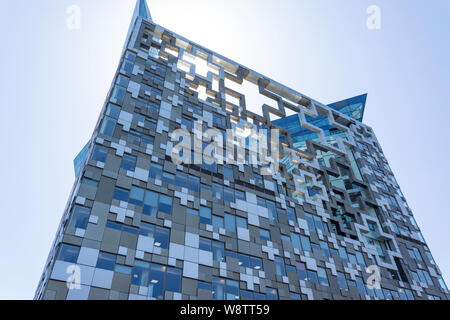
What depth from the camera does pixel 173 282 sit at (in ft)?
91.2

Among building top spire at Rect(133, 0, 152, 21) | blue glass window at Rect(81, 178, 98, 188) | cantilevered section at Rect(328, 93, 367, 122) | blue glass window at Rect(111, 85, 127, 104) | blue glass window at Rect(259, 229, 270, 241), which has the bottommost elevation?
blue glass window at Rect(259, 229, 270, 241)

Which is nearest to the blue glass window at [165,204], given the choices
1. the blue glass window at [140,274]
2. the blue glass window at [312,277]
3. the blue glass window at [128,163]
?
the blue glass window at [128,163]

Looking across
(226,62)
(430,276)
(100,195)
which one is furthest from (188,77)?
(430,276)

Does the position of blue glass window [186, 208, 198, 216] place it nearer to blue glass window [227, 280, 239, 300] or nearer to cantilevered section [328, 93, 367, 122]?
blue glass window [227, 280, 239, 300]

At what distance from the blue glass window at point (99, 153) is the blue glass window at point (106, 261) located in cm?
922

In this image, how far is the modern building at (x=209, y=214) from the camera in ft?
90.2

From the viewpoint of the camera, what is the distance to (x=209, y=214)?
34.2m

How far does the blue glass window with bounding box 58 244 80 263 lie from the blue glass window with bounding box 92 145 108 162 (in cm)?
883

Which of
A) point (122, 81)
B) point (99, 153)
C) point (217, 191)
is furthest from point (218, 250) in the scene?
point (122, 81)

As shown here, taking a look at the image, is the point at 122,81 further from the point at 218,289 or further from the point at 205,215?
the point at 218,289

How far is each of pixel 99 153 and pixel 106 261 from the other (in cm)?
1052

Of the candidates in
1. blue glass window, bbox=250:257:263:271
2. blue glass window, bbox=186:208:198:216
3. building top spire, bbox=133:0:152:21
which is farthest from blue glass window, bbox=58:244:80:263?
building top spire, bbox=133:0:152:21

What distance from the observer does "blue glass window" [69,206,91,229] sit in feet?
89.0
